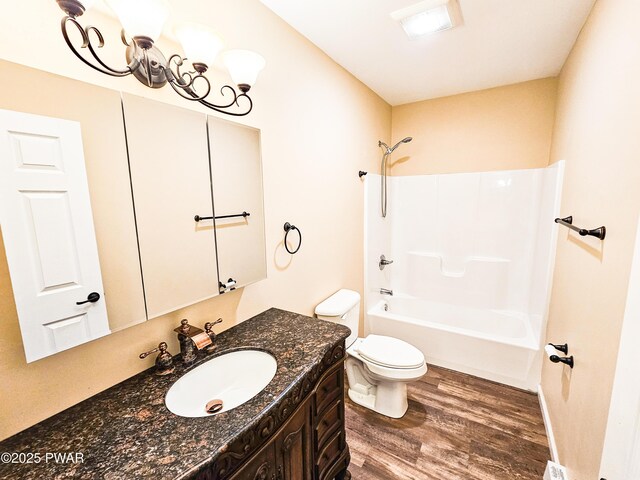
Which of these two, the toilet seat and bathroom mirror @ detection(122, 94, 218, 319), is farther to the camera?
the toilet seat

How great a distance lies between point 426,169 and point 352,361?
85.0 inches

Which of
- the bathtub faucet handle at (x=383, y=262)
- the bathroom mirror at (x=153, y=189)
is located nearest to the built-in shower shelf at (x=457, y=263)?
the bathtub faucet handle at (x=383, y=262)

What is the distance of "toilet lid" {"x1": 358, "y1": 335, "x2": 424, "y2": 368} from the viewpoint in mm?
1918

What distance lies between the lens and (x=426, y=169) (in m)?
3.08

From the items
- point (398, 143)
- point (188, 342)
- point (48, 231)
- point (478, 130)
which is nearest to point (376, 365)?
point (188, 342)

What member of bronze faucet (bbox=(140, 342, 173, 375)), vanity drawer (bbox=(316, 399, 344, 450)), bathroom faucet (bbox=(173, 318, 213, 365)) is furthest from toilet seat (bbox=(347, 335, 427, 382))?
bronze faucet (bbox=(140, 342, 173, 375))

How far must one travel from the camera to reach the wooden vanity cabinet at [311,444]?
0.92 metres

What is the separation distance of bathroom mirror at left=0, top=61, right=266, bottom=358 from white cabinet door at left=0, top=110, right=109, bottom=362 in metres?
0.03

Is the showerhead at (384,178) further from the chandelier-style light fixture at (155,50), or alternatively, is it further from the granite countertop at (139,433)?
the granite countertop at (139,433)

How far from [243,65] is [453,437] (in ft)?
8.02

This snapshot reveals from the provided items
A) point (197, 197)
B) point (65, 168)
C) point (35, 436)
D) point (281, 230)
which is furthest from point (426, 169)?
point (35, 436)

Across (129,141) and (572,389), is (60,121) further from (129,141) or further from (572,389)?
(572,389)

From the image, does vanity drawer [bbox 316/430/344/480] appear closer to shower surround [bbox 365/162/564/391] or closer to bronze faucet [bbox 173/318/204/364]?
bronze faucet [bbox 173/318/204/364]

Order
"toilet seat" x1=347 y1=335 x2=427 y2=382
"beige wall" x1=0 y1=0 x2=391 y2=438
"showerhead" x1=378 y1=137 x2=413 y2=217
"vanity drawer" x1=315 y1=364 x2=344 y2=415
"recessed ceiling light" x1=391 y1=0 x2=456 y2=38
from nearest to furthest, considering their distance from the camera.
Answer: "beige wall" x1=0 y1=0 x2=391 y2=438, "vanity drawer" x1=315 y1=364 x2=344 y2=415, "recessed ceiling light" x1=391 y1=0 x2=456 y2=38, "toilet seat" x1=347 y1=335 x2=427 y2=382, "showerhead" x1=378 y1=137 x2=413 y2=217
